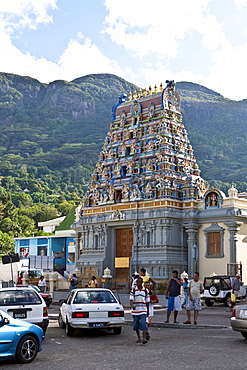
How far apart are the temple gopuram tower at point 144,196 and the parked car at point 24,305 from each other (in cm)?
2268

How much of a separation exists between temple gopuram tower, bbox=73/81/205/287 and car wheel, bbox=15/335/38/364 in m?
26.0

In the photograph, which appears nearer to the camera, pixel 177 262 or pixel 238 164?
pixel 177 262

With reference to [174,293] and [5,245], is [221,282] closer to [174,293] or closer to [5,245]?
[174,293]

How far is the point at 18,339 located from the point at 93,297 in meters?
5.34

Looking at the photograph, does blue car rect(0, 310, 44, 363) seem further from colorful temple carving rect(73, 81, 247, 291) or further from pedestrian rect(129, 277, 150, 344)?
colorful temple carving rect(73, 81, 247, 291)

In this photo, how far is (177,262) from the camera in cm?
3741

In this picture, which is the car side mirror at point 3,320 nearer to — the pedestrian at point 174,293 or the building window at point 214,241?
the pedestrian at point 174,293

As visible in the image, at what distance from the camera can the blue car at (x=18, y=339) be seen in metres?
10.3

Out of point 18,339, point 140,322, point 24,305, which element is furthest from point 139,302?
point 18,339

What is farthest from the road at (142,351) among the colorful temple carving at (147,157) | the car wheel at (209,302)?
the colorful temple carving at (147,157)

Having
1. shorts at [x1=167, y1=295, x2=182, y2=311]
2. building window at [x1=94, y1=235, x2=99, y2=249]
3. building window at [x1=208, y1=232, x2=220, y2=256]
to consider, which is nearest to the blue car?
shorts at [x1=167, y1=295, x2=182, y2=311]

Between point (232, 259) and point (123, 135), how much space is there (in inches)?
549

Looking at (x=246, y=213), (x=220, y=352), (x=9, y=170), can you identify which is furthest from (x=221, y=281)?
(x=9, y=170)

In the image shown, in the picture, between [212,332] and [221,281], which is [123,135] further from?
[212,332]
